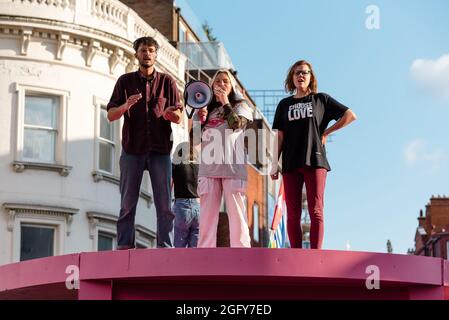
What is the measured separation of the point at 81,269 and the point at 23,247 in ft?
51.1

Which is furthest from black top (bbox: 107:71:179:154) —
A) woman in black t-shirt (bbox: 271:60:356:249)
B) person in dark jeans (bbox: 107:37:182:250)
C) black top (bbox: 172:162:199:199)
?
black top (bbox: 172:162:199:199)

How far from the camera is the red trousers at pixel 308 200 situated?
1241cm

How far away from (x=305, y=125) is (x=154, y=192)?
174 centimetres

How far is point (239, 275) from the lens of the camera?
11734 mm

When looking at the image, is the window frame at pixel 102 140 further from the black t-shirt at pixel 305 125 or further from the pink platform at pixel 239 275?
the black t-shirt at pixel 305 125

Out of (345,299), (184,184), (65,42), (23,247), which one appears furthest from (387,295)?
(65,42)

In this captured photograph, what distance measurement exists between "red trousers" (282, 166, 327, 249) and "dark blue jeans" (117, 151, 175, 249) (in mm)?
1256

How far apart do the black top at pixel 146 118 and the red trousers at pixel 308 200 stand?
4.47ft
